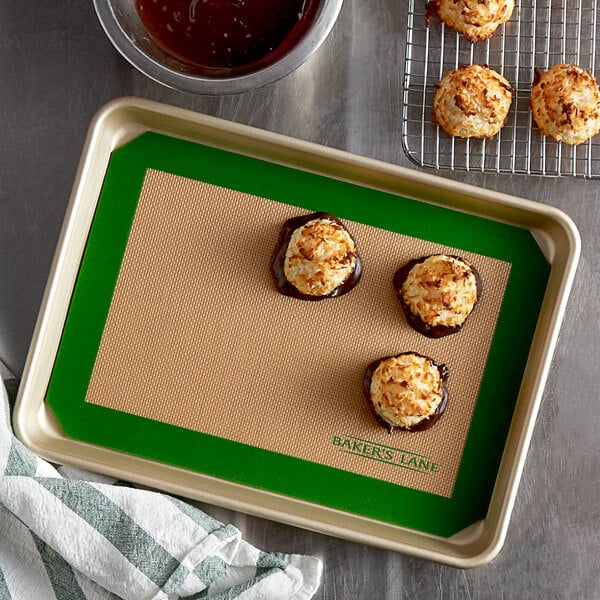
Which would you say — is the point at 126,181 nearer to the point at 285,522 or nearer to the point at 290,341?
the point at 290,341

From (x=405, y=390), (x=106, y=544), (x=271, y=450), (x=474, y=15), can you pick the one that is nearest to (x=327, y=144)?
(x=474, y=15)

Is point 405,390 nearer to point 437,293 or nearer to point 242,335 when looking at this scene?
point 437,293

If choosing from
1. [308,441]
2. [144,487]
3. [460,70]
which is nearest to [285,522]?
Result: [308,441]

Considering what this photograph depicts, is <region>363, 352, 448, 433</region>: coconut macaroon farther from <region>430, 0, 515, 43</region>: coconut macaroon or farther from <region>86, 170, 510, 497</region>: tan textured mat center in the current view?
<region>430, 0, 515, 43</region>: coconut macaroon

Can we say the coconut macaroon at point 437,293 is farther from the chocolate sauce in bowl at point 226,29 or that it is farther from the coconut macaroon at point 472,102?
the chocolate sauce in bowl at point 226,29

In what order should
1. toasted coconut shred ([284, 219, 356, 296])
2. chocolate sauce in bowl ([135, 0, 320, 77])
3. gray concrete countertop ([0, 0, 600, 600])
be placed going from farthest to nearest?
gray concrete countertop ([0, 0, 600, 600]) → toasted coconut shred ([284, 219, 356, 296]) → chocolate sauce in bowl ([135, 0, 320, 77])

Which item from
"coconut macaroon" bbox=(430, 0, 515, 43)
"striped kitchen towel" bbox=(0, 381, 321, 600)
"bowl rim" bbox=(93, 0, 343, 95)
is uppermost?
"coconut macaroon" bbox=(430, 0, 515, 43)

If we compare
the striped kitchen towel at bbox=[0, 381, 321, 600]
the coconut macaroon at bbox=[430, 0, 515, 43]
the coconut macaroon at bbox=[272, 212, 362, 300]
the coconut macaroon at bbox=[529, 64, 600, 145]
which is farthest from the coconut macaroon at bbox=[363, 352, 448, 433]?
the coconut macaroon at bbox=[430, 0, 515, 43]
